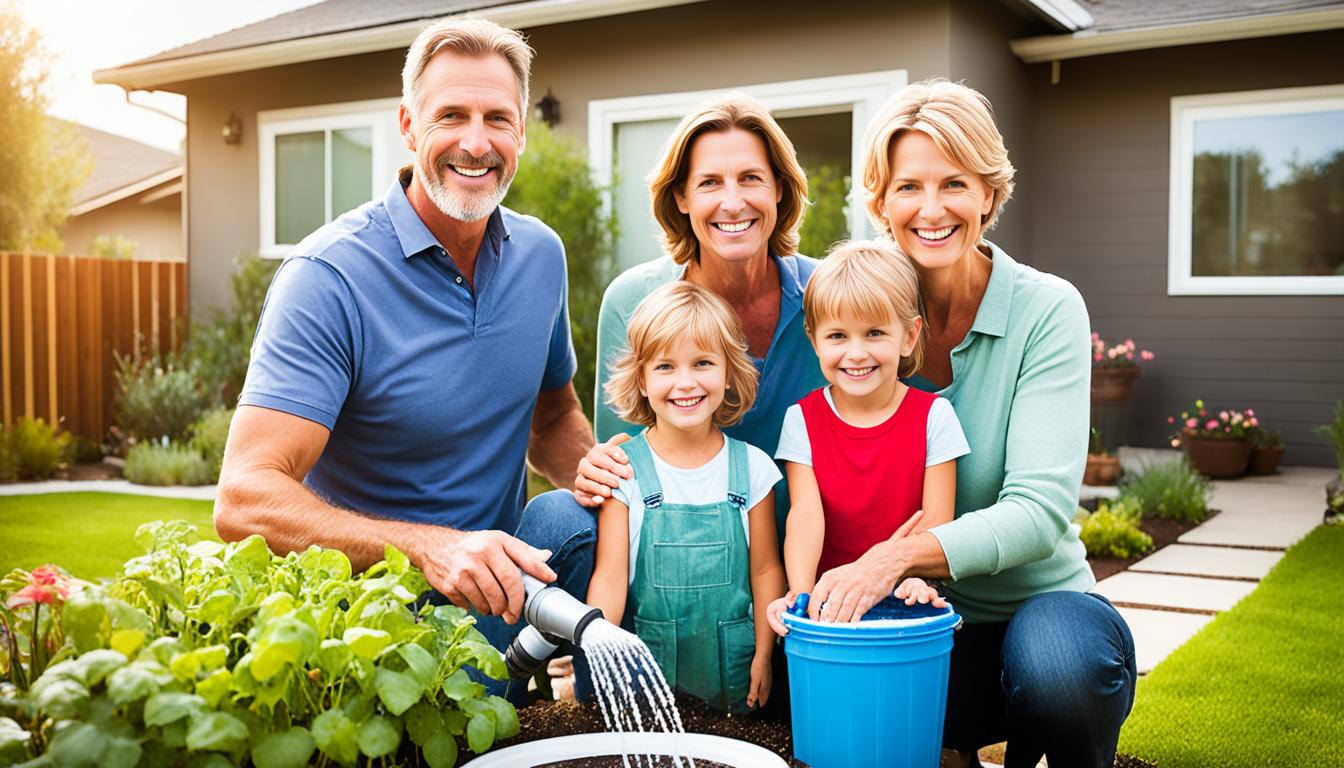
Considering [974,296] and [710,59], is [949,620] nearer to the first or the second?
[974,296]

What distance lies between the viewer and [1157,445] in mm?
8352

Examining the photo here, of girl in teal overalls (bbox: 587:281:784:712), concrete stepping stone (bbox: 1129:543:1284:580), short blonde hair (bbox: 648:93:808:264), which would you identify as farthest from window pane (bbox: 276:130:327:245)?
girl in teal overalls (bbox: 587:281:784:712)

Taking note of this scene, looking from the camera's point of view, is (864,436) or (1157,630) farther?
(1157,630)

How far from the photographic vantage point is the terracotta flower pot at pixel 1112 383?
7.96 m

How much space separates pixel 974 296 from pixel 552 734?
1201mm

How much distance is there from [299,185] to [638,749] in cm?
898

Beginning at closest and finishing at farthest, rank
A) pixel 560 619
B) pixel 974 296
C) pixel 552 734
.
Answer: pixel 560 619 < pixel 552 734 < pixel 974 296

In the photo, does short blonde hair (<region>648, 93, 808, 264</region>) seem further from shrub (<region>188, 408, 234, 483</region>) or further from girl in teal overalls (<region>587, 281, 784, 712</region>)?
shrub (<region>188, 408, 234, 483</region>)

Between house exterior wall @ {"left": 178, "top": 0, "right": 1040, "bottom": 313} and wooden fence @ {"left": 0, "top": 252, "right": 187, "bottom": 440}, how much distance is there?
650 mm

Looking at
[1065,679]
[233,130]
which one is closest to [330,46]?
[233,130]

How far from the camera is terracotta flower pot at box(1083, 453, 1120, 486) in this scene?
745 centimetres

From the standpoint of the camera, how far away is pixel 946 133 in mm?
2268

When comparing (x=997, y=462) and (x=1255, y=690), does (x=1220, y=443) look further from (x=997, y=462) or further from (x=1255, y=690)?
(x=997, y=462)

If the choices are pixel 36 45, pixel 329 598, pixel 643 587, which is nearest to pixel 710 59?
pixel 643 587
